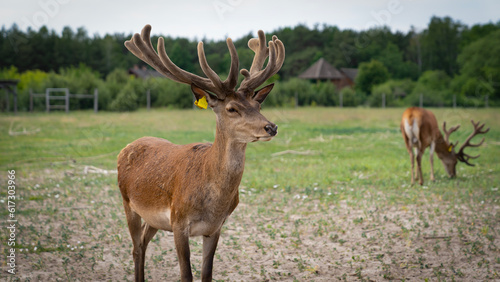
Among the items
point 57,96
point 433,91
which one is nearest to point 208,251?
point 57,96

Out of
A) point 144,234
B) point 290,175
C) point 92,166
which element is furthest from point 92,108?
point 144,234

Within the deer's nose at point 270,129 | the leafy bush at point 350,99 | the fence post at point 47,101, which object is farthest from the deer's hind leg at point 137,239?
the leafy bush at point 350,99

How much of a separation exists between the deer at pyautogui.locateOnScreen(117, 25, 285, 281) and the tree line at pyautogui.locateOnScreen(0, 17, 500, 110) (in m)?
30.2

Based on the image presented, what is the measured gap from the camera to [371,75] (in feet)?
156

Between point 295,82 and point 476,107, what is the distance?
15.3 m

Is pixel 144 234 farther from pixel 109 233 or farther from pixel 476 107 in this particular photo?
pixel 476 107

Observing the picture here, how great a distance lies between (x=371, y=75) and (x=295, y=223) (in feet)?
139

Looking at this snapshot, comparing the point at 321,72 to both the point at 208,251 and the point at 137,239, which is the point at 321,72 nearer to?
the point at 137,239

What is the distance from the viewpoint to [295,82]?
40438mm

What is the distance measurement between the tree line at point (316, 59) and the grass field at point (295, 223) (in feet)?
75.3

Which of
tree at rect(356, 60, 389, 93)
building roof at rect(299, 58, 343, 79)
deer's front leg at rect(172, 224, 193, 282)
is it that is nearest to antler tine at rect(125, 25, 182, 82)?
deer's front leg at rect(172, 224, 193, 282)

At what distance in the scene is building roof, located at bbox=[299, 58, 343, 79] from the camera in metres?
49.8

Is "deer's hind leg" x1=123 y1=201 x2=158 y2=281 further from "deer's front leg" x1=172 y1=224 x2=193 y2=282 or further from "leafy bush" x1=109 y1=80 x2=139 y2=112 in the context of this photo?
"leafy bush" x1=109 y1=80 x2=139 y2=112

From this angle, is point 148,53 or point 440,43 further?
point 440,43
